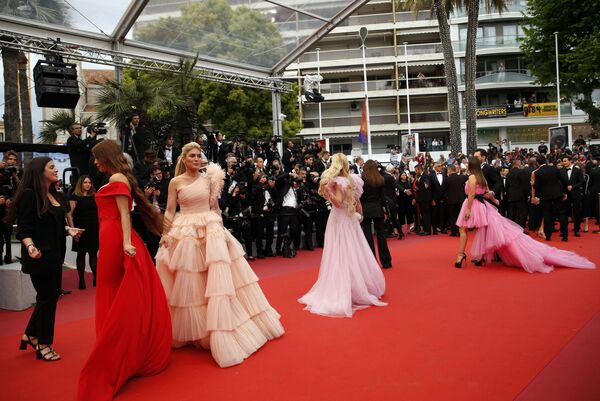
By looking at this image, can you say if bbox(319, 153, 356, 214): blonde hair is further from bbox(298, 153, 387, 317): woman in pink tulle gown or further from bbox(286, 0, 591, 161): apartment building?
bbox(286, 0, 591, 161): apartment building

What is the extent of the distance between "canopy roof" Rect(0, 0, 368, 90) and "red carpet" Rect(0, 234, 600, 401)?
6955 mm

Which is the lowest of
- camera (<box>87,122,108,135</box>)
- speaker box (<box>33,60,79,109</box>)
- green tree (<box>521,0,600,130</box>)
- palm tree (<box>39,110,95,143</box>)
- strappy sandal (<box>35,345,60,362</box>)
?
strappy sandal (<box>35,345,60,362</box>)

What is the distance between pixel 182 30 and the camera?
13.5m

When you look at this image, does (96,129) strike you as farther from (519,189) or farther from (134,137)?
(519,189)

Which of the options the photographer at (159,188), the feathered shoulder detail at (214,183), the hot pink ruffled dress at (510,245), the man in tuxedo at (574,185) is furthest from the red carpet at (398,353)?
the man in tuxedo at (574,185)

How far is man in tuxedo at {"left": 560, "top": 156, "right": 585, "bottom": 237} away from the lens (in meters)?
12.5

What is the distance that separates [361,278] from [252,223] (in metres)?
4.90

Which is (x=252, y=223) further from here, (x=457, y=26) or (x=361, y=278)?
(x=457, y=26)

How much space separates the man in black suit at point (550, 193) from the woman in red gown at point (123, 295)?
9.79 m

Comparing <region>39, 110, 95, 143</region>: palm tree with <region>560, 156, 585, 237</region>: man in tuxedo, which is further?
<region>39, 110, 95, 143</region>: palm tree

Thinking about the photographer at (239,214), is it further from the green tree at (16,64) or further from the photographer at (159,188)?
the green tree at (16,64)

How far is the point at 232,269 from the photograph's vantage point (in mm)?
5027

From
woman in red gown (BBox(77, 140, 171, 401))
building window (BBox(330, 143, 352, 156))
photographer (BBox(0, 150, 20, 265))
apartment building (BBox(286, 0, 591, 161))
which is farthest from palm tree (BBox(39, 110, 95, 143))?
building window (BBox(330, 143, 352, 156))

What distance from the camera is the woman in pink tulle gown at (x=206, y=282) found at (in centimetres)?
466
